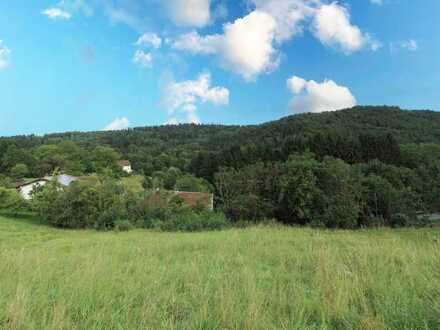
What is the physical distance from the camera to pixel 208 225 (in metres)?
21.0

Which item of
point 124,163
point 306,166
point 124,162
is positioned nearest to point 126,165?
point 124,163

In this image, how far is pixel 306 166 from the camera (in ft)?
80.4

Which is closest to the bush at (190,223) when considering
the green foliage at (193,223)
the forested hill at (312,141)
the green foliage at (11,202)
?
the green foliage at (193,223)

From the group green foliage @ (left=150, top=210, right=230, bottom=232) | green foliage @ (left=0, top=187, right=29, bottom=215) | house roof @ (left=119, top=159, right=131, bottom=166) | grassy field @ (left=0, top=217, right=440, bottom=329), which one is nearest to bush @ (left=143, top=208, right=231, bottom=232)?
green foliage @ (left=150, top=210, right=230, bottom=232)

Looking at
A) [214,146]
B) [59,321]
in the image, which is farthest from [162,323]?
[214,146]

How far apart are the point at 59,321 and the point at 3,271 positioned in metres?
2.64

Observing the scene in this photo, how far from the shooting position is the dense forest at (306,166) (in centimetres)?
2435

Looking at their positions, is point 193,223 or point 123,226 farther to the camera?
point 123,226

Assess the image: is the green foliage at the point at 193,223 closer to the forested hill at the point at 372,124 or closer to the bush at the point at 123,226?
the bush at the point at 123,226

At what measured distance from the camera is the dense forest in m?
24.3

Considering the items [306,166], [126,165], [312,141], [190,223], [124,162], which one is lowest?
[190,223]

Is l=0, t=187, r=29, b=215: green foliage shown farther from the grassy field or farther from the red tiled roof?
the red tiled roof

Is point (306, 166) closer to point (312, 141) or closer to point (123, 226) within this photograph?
point (123, 226)

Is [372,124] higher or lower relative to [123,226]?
higher
